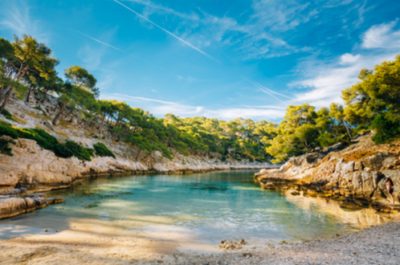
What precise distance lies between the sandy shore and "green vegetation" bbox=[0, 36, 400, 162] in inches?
819

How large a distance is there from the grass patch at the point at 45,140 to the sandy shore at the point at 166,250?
19387mm

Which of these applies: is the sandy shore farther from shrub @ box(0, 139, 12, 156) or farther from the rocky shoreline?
shrub @ box(0, 139, 12, 156)

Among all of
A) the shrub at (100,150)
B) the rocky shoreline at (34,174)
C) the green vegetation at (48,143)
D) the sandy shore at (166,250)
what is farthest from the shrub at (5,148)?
the shrub at (100,150)

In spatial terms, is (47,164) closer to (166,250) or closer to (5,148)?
(5,148)

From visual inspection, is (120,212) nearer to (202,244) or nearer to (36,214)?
(36,214)

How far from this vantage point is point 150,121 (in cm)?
7475

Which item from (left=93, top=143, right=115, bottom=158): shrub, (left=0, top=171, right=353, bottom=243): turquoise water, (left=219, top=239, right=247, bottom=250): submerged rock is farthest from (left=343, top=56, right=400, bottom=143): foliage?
(left=93, top=143, right=115, bottom=158): shrub

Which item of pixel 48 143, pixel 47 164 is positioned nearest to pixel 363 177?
pixel 47 164

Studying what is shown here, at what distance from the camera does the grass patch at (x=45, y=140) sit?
25312 mm

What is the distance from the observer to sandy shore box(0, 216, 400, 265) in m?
7.74

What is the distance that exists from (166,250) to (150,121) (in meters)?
67.7

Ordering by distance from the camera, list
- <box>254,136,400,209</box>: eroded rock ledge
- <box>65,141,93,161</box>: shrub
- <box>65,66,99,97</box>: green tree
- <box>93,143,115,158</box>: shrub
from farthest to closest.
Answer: <box>65,66,99,97</box>: green tree
<box>93,143,115,158</box>: shrub
<box>65,141,93,161</box>: shrub
<box>254,136,400,209</box>: eroded rock ledge

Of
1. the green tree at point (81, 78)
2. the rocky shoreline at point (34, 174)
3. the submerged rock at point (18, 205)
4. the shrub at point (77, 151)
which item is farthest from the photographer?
the green tree at point (81, 78)

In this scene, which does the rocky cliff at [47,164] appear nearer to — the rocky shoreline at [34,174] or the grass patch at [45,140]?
the rocky shoreline at [34,174]
